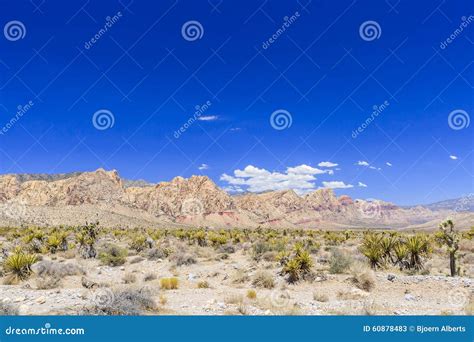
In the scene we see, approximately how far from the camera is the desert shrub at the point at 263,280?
1421cm

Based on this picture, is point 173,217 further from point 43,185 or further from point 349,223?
point 349,223

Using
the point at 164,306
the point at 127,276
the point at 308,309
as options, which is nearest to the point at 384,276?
the point at 308,309

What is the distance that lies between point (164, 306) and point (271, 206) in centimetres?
17421

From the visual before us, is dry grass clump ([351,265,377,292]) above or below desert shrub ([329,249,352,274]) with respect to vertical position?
below

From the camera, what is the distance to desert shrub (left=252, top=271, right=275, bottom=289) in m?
14.2

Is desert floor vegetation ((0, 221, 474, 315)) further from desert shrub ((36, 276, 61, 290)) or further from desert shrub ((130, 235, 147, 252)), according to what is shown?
desert shrub ((130, 235, 147, 252))

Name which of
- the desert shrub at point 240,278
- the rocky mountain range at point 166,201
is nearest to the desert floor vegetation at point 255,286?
the desert shrub at point 240,278

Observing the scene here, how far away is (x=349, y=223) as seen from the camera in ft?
617

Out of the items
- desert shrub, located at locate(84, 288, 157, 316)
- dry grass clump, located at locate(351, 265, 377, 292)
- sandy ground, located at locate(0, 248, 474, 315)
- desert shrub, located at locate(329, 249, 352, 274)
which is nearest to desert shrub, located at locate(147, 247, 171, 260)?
sandy ground, located at locate(0, 248, 474, 315)
